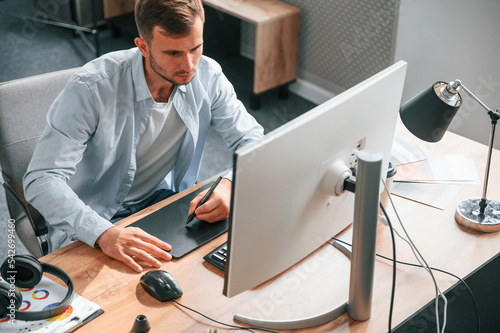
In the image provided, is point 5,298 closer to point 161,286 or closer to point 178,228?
point 161,286

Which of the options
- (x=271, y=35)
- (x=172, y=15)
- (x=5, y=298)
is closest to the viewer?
Answer: (x=5, y=298)

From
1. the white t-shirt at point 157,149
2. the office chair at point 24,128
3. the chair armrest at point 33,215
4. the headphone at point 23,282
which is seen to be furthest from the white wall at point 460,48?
the headphone at point 23,282

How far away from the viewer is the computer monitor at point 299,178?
105 centimetres

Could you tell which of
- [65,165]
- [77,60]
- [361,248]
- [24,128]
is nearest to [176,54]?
[65,165]

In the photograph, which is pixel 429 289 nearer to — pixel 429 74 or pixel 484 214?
pixel 484 214

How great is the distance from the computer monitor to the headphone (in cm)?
38

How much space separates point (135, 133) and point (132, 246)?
0.40 m

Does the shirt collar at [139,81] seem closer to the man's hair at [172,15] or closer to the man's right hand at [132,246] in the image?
the man's hair at [172,15]

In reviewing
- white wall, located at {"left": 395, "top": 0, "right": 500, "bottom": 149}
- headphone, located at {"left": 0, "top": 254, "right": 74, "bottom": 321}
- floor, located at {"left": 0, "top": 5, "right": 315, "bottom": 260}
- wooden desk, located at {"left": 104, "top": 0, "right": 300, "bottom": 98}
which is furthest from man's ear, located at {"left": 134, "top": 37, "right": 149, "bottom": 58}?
wooden desk, located at {"left": 104, "top": 0, "right": 300, "bottom": 98}

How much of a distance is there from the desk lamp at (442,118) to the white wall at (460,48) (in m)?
1.14

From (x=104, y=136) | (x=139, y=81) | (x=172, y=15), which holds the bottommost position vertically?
(x=104, y=136)

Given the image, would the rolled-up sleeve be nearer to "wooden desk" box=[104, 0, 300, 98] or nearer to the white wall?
the white wall

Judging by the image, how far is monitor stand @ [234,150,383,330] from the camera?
114cm

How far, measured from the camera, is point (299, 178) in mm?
1130
